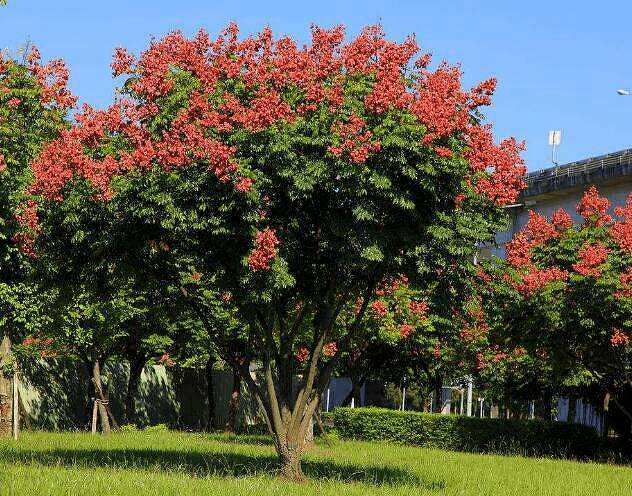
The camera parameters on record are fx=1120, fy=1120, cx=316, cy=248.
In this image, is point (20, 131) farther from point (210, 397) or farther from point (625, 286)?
point (210, 397)

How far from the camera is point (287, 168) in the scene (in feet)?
56.7

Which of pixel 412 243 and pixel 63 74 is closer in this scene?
pixel 412 243

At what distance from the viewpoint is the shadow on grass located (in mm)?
19938

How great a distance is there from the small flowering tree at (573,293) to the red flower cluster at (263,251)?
14659 mm

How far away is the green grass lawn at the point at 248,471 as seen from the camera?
1573 cm

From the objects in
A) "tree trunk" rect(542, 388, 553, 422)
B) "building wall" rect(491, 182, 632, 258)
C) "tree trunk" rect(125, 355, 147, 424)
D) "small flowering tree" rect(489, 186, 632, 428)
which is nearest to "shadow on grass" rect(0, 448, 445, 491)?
"small flowering tree" rect(489, 186, 632, 428)

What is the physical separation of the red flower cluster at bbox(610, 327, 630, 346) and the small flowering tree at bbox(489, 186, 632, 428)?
3 centimetres

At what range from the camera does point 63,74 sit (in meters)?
27.8

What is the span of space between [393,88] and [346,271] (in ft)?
10.7

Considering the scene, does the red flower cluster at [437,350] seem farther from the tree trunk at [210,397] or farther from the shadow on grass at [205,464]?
the shadow on grass at [205,464]

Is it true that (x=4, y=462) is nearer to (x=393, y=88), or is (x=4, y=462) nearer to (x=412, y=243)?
(x=412, y=243)

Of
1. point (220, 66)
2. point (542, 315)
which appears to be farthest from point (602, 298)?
point (220, 66)

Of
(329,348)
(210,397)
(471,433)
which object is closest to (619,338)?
(329,348)

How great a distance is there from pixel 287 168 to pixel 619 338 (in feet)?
51.2
